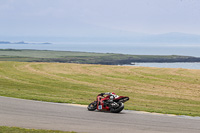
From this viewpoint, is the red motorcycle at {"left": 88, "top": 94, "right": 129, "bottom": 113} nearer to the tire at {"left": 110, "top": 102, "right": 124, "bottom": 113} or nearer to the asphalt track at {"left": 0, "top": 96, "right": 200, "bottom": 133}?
the tire at {"left": 110, "top": 102, "right": 124, "bottom": 113}

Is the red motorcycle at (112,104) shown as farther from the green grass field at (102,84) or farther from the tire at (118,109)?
the green grass field at (102,84)

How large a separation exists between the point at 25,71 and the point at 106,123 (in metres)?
27.9

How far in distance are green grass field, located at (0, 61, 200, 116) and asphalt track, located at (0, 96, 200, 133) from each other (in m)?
3.65

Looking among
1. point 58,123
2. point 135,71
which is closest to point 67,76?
point 135,71

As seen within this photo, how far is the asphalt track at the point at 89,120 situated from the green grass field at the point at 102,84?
3.65 metres

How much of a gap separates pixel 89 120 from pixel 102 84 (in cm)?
1713

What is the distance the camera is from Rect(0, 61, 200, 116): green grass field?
23234mm

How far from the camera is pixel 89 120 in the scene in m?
14.6

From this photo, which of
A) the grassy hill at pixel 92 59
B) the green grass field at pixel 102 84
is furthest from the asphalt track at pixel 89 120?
the grassy hill at pixel 92 59

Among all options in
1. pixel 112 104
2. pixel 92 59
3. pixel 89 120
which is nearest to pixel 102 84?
pixel 112 104

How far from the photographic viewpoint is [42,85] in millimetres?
30703

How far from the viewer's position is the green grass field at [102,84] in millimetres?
23234

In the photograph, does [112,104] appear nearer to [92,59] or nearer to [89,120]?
[89,120]

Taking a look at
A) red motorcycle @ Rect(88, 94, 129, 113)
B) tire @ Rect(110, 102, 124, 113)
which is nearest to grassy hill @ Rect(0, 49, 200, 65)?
red motorcycle @ Rect(88, 94, 129, 113)
